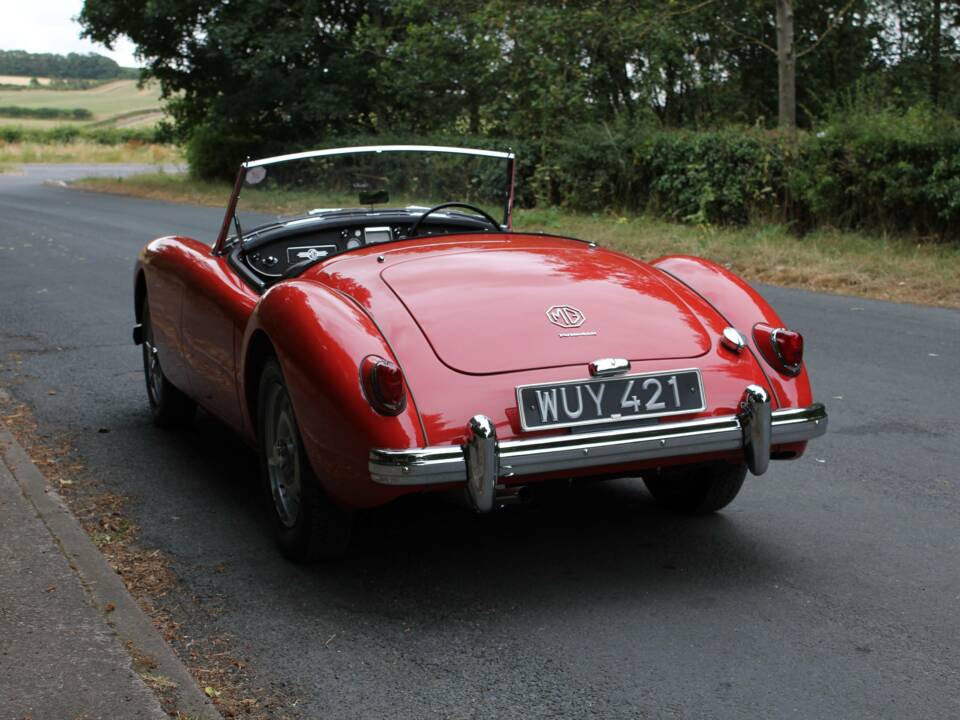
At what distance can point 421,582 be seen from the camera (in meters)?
4.29

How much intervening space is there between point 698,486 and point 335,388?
1602 mm

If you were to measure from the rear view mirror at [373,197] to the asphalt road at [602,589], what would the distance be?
4.47ft

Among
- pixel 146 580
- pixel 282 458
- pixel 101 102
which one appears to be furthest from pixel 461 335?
pixel 101 102

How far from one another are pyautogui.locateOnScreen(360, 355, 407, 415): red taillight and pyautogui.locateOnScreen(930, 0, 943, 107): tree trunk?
Answer: 22249 mm

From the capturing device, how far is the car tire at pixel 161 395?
255 inches

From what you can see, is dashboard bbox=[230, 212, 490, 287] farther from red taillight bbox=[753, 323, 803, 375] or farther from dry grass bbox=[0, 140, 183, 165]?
dry grass bbox=[0, 140, 183, 165]

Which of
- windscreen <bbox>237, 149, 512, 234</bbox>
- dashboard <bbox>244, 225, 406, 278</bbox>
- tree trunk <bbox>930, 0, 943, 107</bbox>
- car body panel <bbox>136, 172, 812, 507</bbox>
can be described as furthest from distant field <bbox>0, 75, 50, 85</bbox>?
car body panel <bbox>136, 172, 812, 507</bbox>

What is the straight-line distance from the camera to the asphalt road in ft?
11.1

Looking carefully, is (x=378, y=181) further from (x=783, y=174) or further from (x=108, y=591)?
(x=783, y=174)

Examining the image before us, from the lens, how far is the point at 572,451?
393 centimetres

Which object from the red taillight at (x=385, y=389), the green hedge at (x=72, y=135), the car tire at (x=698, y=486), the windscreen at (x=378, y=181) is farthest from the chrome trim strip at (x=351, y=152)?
the green hedge at (x=72, y=135)

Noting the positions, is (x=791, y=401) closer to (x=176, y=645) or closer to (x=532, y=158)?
(x=176, y=645)

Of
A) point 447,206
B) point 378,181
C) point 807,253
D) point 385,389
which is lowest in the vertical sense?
point 807,253

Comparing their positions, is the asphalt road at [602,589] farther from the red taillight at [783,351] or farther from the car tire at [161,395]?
the red taillight at [783,351]
